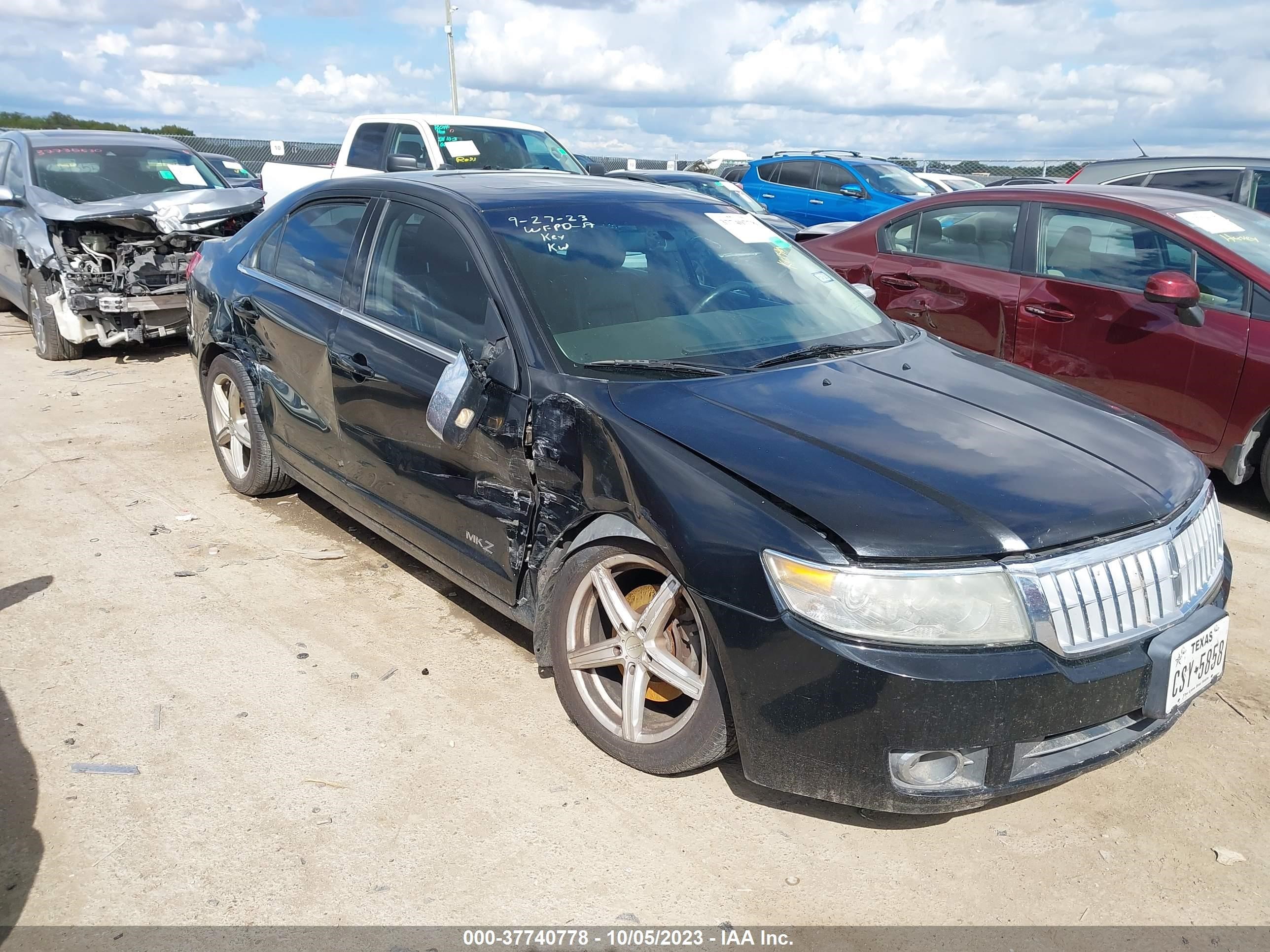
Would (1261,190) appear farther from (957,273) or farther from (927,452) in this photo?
(927,452)

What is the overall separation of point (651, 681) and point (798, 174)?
48.9 feet

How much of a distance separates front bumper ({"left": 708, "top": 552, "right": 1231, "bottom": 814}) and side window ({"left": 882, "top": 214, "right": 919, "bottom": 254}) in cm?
445

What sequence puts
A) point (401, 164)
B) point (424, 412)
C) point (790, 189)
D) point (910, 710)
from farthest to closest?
1. point (790, 189)
2. point (401, 164)
3. point (424, 412)
4. point (910, 710)

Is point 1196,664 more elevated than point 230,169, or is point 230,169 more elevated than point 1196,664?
point 230,169

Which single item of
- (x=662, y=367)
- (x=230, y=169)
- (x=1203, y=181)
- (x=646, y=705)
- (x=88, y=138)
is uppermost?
(x=88, y=138)

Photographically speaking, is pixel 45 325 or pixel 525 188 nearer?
pixel 525 188

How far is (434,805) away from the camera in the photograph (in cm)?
289

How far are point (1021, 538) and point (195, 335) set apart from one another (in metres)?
4.55

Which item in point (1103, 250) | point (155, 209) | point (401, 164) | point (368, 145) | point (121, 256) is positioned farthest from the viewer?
point (368, 145)

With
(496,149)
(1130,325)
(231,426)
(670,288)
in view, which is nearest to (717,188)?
(496,149)

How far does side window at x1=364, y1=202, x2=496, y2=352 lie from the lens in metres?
3.48

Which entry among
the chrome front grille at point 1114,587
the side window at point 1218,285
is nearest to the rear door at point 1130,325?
the side window at point 1218,285

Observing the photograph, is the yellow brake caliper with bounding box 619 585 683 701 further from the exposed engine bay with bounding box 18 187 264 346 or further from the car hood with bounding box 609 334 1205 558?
the exposed engine bay with bounding box 18 187 264 346

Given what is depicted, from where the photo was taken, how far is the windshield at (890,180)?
15.5 m
